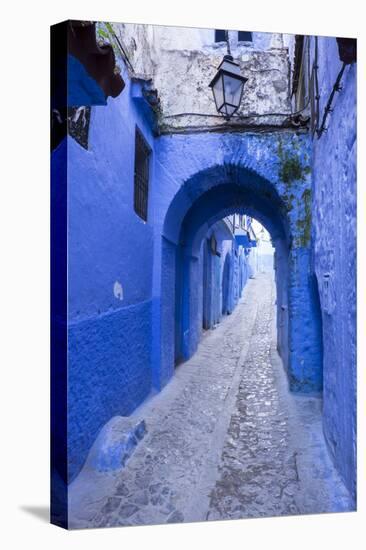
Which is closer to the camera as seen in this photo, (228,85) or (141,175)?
(228,85)

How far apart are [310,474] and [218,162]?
3518 mm

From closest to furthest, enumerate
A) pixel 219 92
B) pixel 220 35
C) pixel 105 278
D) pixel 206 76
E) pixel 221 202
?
pixel 105 278, pixel 220 35, pixel 219 92, pixel 206 76, pixel 221 202

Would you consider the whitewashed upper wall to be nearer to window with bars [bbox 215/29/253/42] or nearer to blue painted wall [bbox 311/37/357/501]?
window with bars [bbox 215/29/253/42]

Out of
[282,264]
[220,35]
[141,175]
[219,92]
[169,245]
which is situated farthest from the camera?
[282,264]

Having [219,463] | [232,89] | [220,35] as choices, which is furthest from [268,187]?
[219,463]

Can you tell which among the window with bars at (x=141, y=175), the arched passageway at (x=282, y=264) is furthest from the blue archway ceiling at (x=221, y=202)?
the window with bars at (x=141, y=175)

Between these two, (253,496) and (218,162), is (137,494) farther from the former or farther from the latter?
(218,162)

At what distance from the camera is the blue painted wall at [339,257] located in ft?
8.86

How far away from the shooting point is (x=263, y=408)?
472 centimetres

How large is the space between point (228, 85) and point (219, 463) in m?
3.56

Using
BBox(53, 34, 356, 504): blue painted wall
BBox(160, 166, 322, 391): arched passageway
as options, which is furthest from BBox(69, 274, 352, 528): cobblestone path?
BBox(160, 166, 322, 391): arched passageway

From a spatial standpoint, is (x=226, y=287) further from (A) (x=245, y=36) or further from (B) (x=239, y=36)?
(B) (x=239, y=36)

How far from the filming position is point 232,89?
4.17m

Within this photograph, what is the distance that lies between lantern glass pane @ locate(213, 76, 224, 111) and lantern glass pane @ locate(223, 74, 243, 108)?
0.05 m
